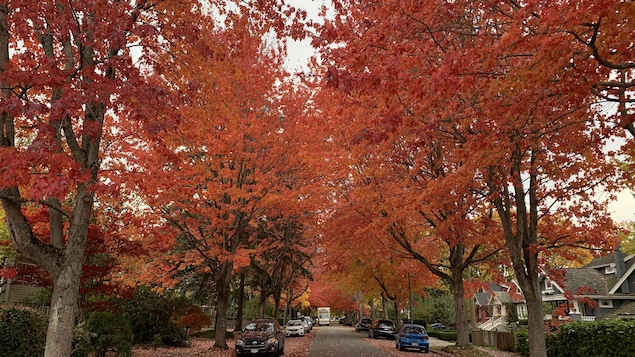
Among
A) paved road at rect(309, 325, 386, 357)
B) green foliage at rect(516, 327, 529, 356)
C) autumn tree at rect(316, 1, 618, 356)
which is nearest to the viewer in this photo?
autumn tree at rect(316, 1, 618, 356)

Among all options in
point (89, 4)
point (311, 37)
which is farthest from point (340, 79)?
point (89, 4)

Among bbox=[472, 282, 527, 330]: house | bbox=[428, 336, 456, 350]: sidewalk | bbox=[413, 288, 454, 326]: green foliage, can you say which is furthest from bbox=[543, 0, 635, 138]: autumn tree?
bbox=[413, 288, 454, 326]: green foliage

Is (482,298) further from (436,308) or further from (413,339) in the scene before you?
(413,339)

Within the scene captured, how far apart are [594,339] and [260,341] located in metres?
12.3

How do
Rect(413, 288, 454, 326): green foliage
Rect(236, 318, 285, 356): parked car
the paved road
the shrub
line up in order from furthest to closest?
Rect(413, 288, 454, 326): green foliage, the shrub, the paved road, Rect(236, 318, 285, 356): parked car

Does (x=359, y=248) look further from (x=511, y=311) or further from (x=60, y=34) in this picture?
(x=511, y=311)

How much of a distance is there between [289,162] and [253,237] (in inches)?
416

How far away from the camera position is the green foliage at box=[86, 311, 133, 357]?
41.5ft

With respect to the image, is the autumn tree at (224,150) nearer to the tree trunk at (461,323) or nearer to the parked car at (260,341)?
the parked car at (260,341)

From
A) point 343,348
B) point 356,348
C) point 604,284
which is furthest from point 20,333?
point 604,284

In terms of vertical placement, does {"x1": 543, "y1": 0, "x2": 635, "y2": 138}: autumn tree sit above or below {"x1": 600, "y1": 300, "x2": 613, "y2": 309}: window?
above

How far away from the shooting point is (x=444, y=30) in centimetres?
815

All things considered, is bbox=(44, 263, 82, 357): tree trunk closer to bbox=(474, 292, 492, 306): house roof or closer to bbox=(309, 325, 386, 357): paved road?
bbox=(309, 325, 386, 357): paved road

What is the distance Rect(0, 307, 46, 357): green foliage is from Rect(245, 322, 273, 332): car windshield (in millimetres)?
9144
